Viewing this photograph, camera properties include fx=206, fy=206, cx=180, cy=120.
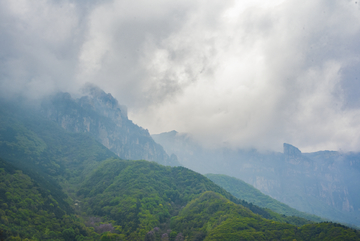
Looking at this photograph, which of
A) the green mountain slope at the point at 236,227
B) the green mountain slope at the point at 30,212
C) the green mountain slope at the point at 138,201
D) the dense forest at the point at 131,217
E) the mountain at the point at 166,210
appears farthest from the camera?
the green mountain slope at the point at 138,201

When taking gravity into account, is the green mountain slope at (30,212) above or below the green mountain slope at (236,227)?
above

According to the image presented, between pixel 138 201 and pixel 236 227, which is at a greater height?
pixel 138 201

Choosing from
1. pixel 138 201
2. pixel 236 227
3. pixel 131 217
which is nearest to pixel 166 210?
pixel 138 201

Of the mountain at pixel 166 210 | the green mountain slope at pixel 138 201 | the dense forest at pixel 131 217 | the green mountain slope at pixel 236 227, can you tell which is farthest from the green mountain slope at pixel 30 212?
the green mountain slope at pixel 236 227

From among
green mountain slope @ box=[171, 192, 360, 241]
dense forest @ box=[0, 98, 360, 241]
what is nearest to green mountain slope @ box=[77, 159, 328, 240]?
dense forest @ box=[0, 98, 360, 241]

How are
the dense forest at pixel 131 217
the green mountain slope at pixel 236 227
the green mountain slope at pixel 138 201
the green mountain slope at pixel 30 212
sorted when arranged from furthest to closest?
the green mountain slope at pixel 138 201
the dense forest at pixel 131 217
the green mountain slope at pixel 30 212
the green mountain slope at pixel 236 227

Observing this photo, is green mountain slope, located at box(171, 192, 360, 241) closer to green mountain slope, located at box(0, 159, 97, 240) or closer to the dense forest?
the dense forest

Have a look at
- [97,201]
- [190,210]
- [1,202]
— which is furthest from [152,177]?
[1,202]

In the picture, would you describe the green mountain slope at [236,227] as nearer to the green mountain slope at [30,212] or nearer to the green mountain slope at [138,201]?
the green mountain slope at [138,201]

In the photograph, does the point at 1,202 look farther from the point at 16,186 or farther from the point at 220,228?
the point at 220,228

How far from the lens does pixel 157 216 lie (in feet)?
445

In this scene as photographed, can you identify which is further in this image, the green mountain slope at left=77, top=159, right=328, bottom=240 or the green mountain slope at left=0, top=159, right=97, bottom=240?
the green mountain slope at left=77, top=159, right=328, bottom=240

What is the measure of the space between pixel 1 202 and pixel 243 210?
409 feet

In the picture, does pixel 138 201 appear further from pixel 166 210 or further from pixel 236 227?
pixel 236 227
